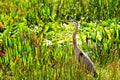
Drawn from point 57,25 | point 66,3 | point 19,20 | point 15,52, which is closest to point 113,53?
point 15,52

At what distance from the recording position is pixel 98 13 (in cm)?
903

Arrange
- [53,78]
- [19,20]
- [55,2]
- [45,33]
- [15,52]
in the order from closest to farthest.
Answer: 1. [53,78]
2. [15,52]
3. [45,33]
4. [19,20]
5. [55,2]

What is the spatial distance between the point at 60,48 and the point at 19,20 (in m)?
2.10

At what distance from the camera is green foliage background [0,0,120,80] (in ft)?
19.6

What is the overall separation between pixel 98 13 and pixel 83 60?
9.99 ft

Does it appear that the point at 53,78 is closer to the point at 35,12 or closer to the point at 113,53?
the point at 113,53

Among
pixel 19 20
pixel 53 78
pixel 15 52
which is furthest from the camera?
pixel 19 20

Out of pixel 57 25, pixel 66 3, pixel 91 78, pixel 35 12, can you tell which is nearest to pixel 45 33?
pixel 57 25

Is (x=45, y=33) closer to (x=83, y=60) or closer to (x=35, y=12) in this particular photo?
(x=35, y=12)

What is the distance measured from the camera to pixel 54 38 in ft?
26.0

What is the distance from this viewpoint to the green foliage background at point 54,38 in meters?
5.97

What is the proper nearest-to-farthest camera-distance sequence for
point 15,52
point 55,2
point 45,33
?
point 15,52, point 45,33, point 55,2

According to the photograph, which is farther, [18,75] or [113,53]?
[113,53]

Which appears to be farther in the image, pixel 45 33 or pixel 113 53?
pixel 45 33
